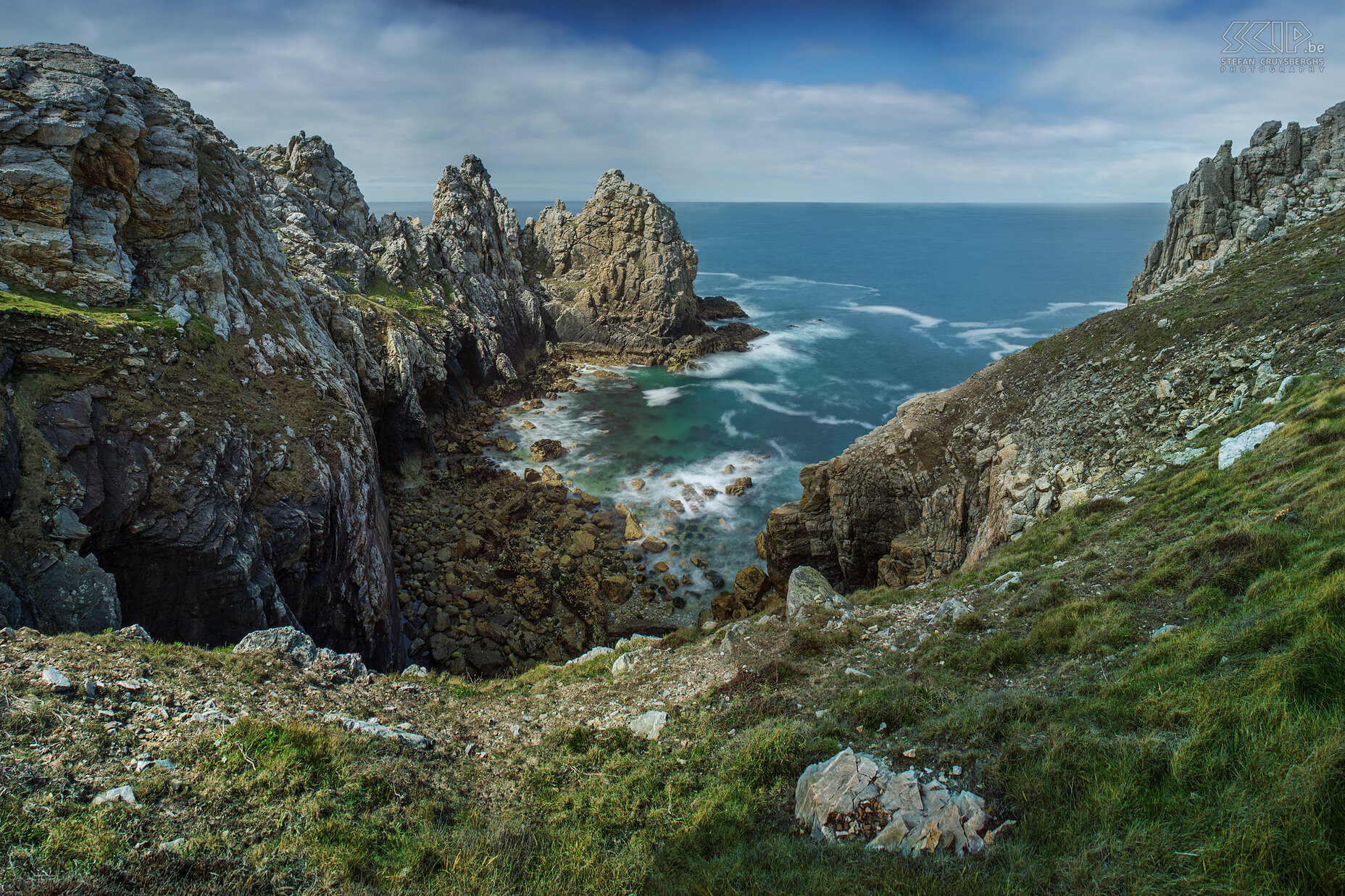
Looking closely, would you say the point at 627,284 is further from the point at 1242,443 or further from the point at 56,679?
the point at 56,679

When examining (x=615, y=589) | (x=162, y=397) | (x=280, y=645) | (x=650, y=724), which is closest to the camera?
(x=650, y=724)

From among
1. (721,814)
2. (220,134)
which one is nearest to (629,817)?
(721,814)

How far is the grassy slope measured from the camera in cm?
519

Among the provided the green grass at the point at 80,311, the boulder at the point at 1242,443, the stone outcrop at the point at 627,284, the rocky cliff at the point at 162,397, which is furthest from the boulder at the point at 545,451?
the boulder at the point at 1242,443

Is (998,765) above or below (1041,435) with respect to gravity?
below

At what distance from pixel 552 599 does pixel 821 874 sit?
2130 centimetres

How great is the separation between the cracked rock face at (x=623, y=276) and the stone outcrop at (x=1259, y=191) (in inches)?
1790

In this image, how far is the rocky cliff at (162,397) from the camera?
13.5m

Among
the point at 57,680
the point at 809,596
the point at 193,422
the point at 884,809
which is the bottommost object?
the point at 809,596

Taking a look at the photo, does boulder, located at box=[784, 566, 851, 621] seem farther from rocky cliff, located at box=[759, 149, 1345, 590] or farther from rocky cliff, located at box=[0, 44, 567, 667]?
rocky cliff, located at box=[0, 44, 567, 667]

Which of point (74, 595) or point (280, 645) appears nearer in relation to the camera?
point (280, 645)

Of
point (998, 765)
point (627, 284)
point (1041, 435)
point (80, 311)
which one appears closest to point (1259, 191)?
point (1041, 435)

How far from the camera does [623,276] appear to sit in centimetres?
6794

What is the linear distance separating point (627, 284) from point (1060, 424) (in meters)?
55.6
